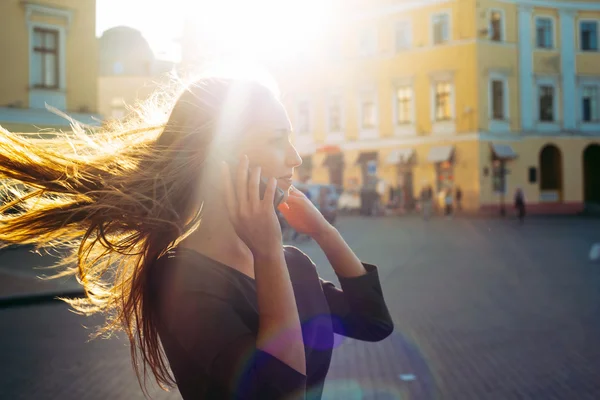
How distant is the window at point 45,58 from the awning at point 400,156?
23.0 meters

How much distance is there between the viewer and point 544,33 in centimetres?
3891

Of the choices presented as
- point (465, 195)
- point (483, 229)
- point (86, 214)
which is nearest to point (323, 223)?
point (86, 214)

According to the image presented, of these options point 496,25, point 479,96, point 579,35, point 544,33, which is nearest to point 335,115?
point 479,96

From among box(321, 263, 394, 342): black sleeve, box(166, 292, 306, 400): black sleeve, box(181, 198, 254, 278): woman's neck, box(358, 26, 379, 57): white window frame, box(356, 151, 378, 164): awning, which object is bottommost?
box(356, 151, 378, 164): awning

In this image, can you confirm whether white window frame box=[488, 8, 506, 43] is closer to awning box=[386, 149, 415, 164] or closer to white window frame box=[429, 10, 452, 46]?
white window frame box=[429, 10, 452, 46]

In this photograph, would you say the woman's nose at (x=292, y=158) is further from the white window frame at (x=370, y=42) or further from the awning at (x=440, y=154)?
the white window frame at (x=370, y=42)

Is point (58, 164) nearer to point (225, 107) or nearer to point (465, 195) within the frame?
point (225, 107)

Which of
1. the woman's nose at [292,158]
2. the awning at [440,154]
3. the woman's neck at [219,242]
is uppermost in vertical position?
the woman's nose at [292,158]

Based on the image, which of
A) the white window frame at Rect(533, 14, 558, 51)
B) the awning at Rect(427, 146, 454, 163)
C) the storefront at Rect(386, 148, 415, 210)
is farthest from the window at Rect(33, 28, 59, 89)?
the white window frame at Rect(533, 14, 558, 51)

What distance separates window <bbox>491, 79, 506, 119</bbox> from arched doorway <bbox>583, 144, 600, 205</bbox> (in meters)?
6.18

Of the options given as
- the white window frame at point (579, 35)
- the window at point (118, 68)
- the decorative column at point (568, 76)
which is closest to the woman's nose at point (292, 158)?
the decorative column at point (568, 76)

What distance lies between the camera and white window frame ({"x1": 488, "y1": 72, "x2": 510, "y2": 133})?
37.9 metres

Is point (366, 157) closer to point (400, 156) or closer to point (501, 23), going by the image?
point (400, 156)

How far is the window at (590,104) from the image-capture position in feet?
130
